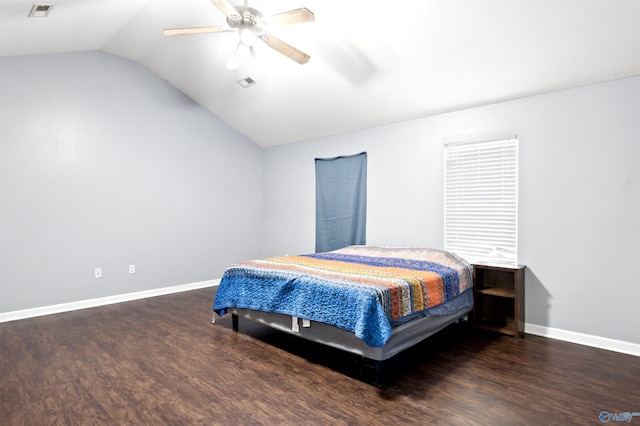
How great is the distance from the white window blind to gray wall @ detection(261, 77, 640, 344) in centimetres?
9

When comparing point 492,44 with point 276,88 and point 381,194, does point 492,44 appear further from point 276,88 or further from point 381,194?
point 276,88

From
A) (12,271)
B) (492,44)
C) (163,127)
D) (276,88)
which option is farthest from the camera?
(163,127)

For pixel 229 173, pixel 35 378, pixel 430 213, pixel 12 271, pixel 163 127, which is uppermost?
pixel 163 127

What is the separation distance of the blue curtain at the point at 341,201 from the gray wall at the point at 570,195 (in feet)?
2.55

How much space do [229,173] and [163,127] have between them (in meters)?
1.22

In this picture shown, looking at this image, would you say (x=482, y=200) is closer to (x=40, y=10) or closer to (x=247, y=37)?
(x=247, y=37)

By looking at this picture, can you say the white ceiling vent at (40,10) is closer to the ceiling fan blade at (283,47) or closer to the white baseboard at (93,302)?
the ceiling fan blade at (283,47)

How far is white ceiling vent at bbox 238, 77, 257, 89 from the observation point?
4.62m

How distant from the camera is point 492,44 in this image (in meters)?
3.02

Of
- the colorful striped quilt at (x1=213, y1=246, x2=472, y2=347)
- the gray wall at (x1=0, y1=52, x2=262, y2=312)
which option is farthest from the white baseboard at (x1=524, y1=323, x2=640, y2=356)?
A: the gray wall at (x1=0, y1=52, x2=262, y2=312)

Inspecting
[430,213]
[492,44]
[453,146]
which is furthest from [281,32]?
[430,213]

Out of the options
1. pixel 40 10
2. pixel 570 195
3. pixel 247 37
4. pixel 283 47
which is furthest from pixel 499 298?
pixel 40 10

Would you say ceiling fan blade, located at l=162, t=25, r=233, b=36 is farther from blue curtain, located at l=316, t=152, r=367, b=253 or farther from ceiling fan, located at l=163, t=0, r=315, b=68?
blue curtain, located at l=316, t=152, r=367, b=253

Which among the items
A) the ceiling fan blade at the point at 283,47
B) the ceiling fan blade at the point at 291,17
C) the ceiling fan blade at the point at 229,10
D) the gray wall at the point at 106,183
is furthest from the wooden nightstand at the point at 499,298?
the gray wall at the point at 106,183
